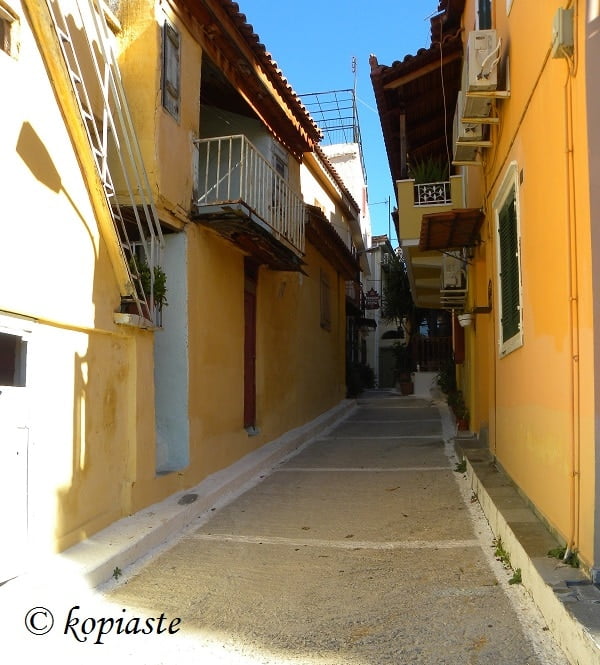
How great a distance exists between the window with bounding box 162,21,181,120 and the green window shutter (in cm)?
395

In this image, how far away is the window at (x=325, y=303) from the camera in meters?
16.2

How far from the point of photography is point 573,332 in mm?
4156

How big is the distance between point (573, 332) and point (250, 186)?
6.04 metres

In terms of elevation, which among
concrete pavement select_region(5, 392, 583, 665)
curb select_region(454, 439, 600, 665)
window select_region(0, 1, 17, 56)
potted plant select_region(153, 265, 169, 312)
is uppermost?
window select_region(0, 1, 17, 56)

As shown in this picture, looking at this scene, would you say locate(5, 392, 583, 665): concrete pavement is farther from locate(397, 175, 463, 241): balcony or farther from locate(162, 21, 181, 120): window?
locate(397, 175, 463, 241): balcony

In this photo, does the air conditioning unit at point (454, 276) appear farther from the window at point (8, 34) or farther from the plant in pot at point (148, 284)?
the window at point (8, 34)

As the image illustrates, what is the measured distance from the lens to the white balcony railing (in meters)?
8.84

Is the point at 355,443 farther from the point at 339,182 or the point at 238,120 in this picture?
the point at 339,182

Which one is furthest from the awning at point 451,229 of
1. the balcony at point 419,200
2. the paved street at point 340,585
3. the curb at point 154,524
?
the curb at point 154,524

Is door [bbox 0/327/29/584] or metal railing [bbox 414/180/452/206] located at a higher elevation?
metal railing [bbox 414/180/452/206]

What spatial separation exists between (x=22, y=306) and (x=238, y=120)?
7.06m

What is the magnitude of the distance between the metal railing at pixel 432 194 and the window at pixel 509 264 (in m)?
3.87

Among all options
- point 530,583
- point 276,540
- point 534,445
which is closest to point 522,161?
point 534,445

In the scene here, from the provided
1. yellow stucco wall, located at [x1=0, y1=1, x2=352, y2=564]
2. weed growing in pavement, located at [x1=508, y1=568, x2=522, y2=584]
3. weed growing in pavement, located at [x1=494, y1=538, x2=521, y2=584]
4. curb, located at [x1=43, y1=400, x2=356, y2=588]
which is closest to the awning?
yellow stucco wall, located at [x1=0, y1=1, x2=352, y2=564]
